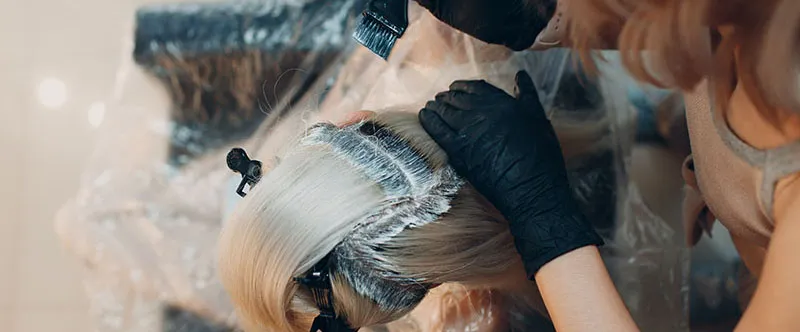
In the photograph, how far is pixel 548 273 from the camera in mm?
527

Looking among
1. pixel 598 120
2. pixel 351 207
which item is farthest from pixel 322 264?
pixel 598 120

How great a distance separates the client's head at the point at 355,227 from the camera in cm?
53

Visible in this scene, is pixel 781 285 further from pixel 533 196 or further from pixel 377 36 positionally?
pixel 377 36

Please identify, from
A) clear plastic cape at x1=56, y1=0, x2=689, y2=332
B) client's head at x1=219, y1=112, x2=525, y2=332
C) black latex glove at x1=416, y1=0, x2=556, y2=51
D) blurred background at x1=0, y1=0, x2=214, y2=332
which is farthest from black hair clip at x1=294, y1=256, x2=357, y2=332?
blurred background at x1=0, y1=0, x2=214, y2=332

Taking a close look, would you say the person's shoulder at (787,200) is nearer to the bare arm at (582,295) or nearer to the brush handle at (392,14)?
the bare arm at (582,295)

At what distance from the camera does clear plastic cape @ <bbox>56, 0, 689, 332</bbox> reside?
29.3 inches

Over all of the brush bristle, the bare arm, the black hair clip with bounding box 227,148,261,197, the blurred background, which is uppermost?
the brush bristle

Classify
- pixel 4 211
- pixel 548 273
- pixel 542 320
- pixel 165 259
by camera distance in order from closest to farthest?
pixel 548 273
pixel 542 320
pixel 165 259
pixel 4 211

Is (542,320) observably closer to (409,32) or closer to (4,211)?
(409,32)

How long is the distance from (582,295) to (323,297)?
0.65ft

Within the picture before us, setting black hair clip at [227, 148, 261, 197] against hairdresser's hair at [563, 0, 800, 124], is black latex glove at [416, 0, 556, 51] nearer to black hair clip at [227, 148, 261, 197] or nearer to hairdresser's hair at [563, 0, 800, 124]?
hairdresser's hair at [563, 0, 800, 124]

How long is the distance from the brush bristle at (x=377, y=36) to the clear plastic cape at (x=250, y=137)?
86 mm

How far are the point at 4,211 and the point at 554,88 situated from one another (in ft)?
2.98

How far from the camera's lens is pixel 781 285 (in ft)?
1.37
